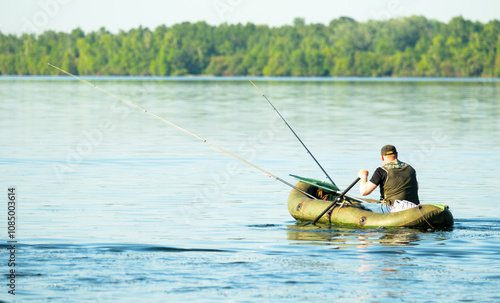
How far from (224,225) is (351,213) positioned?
2.01m

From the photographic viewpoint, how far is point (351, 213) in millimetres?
12984

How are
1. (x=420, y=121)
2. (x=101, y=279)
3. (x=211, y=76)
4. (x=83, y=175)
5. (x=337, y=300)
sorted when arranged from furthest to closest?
1. (x=211, y=76)
2. (x=420, y=121)
3. (x=83, y=175)
4. (x=101, y=279)
5. (x=337, y=300)

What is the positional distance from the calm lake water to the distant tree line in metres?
119

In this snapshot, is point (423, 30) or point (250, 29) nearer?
point (423, 30)

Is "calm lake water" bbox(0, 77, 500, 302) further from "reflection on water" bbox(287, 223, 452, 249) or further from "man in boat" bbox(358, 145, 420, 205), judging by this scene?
"man in boat" bbox(358, 145, 420, 205)

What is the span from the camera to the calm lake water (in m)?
9.34

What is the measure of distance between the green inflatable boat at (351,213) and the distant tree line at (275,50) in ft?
434

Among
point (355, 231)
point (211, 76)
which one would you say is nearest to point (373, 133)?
point (355, 231)

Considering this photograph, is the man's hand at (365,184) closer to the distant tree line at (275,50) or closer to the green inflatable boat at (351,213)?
the green inflatable boat at (351,213)

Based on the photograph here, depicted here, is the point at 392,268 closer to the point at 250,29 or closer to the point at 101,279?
the point at 101,279

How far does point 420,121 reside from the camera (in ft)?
123

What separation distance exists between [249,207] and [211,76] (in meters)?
166

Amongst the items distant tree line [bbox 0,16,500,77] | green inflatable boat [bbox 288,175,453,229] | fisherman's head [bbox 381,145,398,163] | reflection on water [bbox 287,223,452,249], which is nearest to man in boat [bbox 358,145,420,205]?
fisherman's head [bbox 381,145,398,163]

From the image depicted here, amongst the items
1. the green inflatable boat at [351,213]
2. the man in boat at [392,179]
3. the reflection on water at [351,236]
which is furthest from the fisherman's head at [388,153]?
the reflection on water at [351,236]
